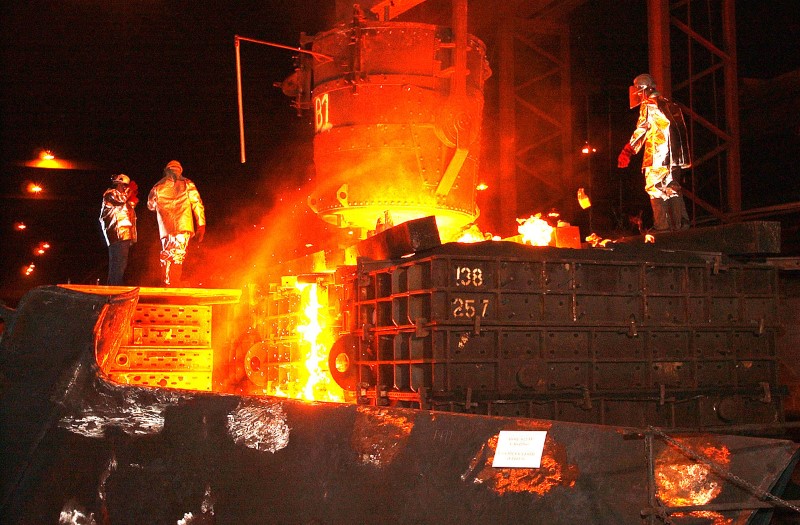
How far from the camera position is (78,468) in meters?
6.18

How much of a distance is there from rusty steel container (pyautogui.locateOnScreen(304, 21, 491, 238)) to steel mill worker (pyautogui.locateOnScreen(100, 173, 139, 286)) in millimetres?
3210

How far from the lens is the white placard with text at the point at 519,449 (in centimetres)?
515

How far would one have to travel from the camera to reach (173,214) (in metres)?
14.9

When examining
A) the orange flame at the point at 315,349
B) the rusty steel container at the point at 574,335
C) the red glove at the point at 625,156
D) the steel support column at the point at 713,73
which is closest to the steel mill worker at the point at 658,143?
the red glove at the point at 625,156

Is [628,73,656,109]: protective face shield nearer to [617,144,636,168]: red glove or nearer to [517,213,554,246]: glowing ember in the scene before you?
[617,144,636,168]: red glove

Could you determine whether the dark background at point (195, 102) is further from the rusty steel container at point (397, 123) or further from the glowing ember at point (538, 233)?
the glowing ember at point (538, 233)

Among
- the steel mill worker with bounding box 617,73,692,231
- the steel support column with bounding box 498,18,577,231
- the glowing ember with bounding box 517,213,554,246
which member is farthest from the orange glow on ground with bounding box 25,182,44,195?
the steel mill worker with bounding box 617,73,692,231

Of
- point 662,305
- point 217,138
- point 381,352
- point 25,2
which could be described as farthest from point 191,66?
point 662,305

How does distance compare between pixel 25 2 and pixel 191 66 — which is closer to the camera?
pixel 25 2

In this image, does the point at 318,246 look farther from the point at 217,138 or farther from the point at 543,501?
the point at 543,501

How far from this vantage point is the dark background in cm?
2300

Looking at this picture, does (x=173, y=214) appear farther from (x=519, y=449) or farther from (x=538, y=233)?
(x=519, y=449)

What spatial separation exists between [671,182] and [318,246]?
8.58 meters

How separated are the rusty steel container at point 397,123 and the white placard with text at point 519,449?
9296 mm
